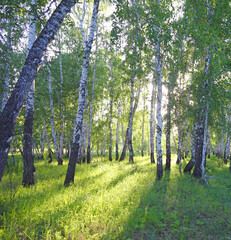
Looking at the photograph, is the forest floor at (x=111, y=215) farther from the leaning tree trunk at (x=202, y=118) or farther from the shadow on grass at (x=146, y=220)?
the leaning tree trunk at (x=202, y=118)

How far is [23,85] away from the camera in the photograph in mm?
2945

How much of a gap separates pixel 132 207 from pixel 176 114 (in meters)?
9.29

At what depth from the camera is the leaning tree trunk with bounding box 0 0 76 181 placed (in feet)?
8.78

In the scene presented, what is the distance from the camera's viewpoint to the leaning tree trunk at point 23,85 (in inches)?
105

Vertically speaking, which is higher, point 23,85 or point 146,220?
point 23,85

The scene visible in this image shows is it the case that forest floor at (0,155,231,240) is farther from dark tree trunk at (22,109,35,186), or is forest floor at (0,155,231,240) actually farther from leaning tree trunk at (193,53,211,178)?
leaning tree trunk at (193,53,211,178)

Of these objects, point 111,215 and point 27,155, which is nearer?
point 111,215

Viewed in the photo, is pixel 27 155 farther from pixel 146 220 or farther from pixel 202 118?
pixel 202 118

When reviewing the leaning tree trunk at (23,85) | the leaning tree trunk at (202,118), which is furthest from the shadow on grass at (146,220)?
the leaning tree trunk at (202,118)

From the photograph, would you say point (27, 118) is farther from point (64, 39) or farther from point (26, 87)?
point (64, 39)

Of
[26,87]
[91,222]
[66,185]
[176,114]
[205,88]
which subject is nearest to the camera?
[26,87]

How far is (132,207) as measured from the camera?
524 centimetres

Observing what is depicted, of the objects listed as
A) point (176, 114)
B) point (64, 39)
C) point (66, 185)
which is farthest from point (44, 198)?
point (64, 39)

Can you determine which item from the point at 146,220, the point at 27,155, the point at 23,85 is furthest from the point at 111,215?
the point at 27,155
